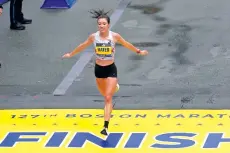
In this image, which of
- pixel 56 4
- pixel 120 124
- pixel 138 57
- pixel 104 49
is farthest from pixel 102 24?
pixel 56 4

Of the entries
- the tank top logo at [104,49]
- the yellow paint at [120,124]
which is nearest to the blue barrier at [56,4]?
the yellow paint at [120,124]

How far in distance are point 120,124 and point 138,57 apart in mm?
3356

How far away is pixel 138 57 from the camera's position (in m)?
12.0

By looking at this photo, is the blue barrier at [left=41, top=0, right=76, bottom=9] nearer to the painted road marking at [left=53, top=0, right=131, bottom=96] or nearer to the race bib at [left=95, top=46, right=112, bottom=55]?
the painted road marking at [left=53, top=0, right=131, bottom=96]

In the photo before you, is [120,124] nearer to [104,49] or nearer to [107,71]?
[107,71]

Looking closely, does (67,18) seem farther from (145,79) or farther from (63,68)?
(145,79)

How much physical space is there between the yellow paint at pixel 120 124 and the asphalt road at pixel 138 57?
1.05ft

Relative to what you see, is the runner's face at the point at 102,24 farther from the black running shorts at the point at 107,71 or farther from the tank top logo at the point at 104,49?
the black running shorts at the point at 107,71

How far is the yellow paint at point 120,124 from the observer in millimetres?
8047

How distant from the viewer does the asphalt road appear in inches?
392

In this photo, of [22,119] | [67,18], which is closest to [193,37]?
[67,18]

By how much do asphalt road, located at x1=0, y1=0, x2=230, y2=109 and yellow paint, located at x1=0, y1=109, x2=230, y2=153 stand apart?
1.05 ft

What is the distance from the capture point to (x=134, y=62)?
459 inches

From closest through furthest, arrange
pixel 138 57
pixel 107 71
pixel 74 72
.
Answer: pixel 107 71
pixel 74 72
pixel 138 57
